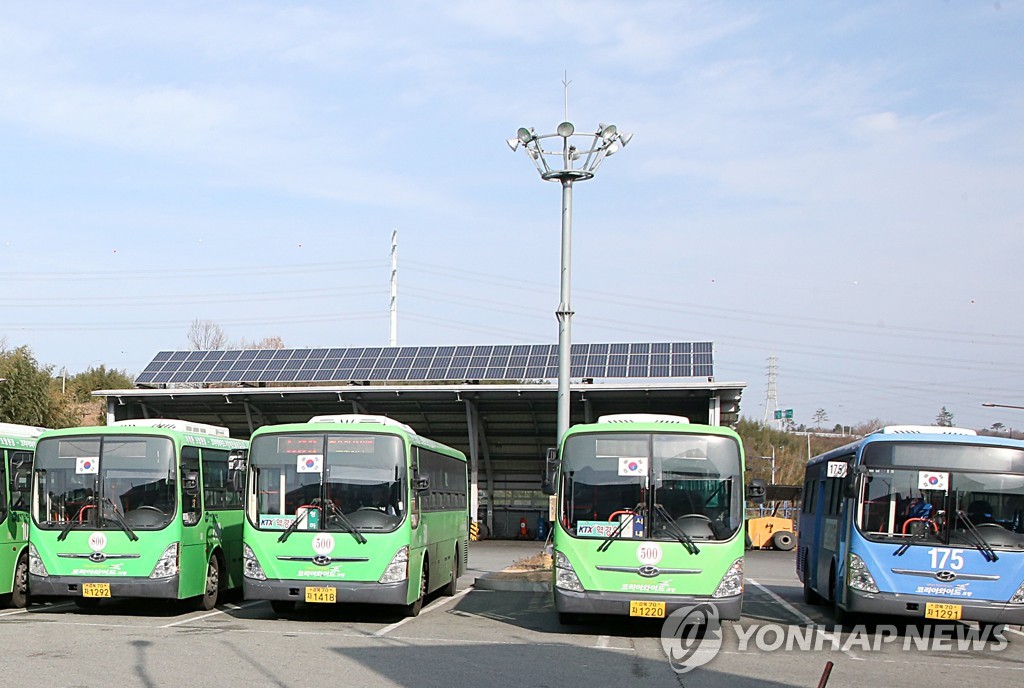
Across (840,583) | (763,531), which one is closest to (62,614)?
(840,583)

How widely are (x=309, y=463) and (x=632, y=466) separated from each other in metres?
4.30

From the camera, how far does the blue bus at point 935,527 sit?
47.0ft

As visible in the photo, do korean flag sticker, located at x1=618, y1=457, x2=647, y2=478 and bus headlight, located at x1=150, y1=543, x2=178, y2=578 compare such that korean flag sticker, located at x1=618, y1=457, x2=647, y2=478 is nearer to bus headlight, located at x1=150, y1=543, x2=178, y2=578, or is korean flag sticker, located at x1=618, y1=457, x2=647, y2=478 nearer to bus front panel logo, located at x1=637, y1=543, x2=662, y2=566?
bus front panel logo, located at x1=637, y1=543, x2=662, y2=566

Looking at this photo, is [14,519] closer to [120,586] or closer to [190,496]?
[120,586]

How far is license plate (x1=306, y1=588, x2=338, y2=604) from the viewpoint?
15.1 metres

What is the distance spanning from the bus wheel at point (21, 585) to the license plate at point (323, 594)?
4.83 meters

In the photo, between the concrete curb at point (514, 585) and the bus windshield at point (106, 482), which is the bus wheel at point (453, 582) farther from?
the bus windshield at point (106, 482)

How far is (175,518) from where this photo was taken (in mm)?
15906

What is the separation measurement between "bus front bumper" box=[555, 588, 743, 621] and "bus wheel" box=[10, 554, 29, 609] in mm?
8110

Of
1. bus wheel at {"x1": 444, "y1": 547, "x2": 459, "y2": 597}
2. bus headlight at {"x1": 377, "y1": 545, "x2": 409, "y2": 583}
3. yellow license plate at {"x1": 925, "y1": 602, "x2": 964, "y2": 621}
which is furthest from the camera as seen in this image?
bus wheel at {"x1": 444, "y1": 547, "x2": 459, "y2": 597}

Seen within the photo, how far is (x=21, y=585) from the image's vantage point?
17.1 metres

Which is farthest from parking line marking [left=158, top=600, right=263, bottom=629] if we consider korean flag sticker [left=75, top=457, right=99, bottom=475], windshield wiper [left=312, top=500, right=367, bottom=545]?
korean flag sticker [left=75, top=457, right=99, bottom=475]

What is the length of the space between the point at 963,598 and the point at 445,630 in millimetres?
6339

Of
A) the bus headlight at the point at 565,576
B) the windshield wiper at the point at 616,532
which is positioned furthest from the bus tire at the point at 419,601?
the windshield wiper at the point at 616,532
